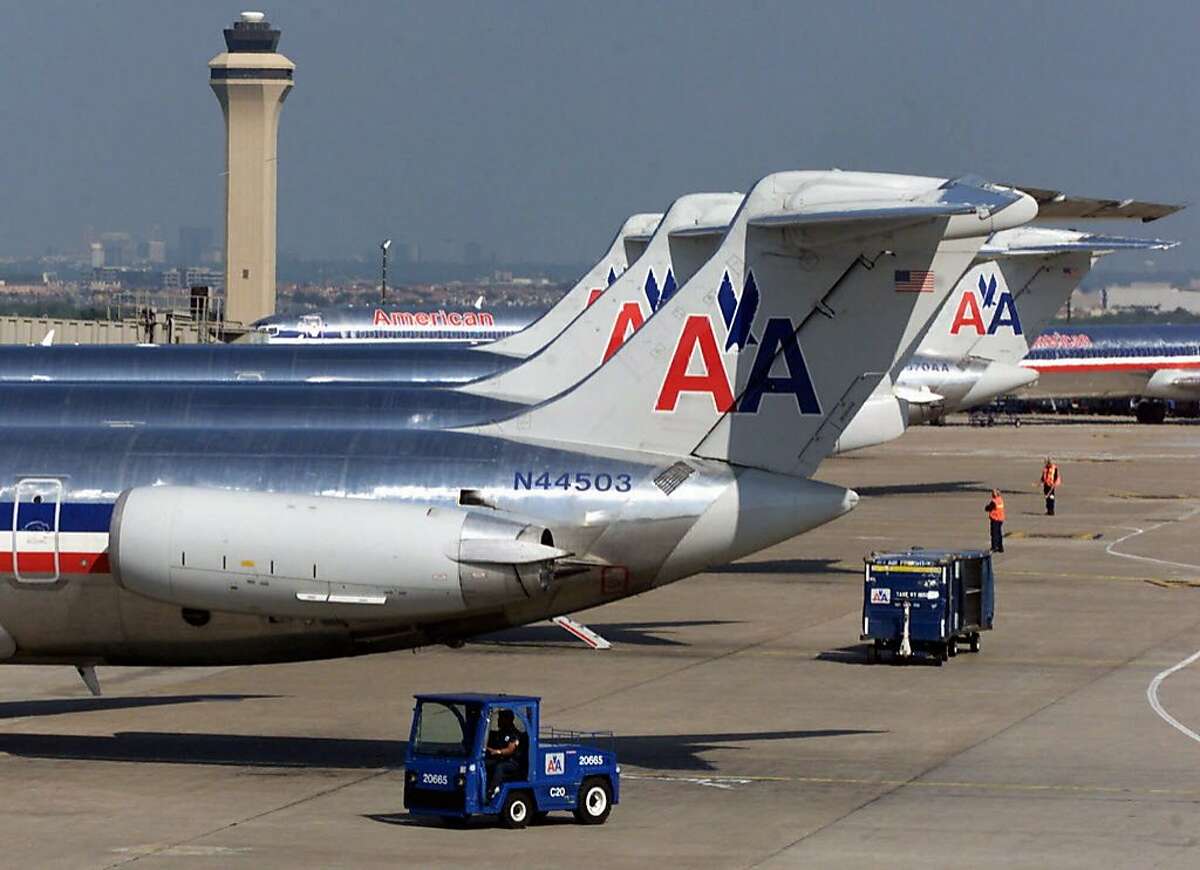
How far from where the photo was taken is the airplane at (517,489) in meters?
23.6

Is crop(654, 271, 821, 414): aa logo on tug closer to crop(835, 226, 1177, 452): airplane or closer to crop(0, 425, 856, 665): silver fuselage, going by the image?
crop(0, 425, 856, 665): silver fuselage

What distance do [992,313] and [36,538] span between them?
4668 centimetres

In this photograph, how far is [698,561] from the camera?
25.0 metres

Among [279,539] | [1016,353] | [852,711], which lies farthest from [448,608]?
[1016,353]

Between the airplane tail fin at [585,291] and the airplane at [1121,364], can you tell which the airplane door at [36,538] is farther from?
the airplane at [1121,364]

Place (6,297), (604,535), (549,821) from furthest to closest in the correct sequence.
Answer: (6,297) < (604,535) < (549,821)

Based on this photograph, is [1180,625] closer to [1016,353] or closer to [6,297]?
[1016,353]

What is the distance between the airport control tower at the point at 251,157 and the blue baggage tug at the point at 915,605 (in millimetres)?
129466

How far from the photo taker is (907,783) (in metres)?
24.3

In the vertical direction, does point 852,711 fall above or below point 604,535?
below

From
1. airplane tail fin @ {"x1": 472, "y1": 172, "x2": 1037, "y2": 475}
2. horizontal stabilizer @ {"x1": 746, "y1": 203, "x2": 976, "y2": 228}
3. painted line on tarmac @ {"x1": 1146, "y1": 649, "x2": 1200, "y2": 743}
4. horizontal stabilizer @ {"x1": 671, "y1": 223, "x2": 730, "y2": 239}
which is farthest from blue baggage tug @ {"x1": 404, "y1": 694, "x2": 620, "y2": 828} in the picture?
horizontal stabilizer @ {"x1": 671, "y1": 223, "x2": 730, "y2": 239}

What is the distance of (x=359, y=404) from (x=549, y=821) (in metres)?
14.6

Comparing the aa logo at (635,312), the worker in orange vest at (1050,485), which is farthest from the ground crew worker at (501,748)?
the worker in orange vest at (1050,485)

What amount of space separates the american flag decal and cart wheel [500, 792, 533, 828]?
25.3ft
